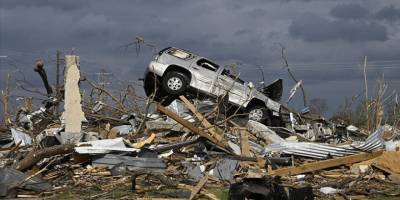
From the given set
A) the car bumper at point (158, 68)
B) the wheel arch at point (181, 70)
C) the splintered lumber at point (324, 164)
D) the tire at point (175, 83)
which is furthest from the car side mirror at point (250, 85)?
the splintered lumber at point (324, 164)

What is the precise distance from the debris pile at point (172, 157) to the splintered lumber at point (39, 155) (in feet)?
0.06

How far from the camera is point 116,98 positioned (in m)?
16.6

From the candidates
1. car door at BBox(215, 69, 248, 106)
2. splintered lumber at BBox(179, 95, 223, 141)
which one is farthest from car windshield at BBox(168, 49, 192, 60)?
splintered lumber at BBox(179, 95, 223, 141)

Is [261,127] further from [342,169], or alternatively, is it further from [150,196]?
[150,196]

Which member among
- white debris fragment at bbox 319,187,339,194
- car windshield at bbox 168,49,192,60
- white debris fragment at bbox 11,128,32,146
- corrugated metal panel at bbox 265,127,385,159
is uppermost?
car windshield at bbox 168,49,192,60

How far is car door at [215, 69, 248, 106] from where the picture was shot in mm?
19312

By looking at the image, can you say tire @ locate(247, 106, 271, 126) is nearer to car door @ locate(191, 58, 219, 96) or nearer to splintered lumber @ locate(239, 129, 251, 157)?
car door @ locate(191, 58, 219, 96)

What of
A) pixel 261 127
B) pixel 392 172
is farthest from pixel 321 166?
pixel 261 127

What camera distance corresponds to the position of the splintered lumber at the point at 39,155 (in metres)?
11.8

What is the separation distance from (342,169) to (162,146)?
4.08 meters

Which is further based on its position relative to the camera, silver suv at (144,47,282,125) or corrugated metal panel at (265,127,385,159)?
silver suv at (144,47,282,125)

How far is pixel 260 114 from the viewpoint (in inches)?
775

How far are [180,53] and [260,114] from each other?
3.28 metres

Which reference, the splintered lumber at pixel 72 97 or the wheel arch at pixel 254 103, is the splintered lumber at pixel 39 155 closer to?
the splintered lumber at pixel 72 97
